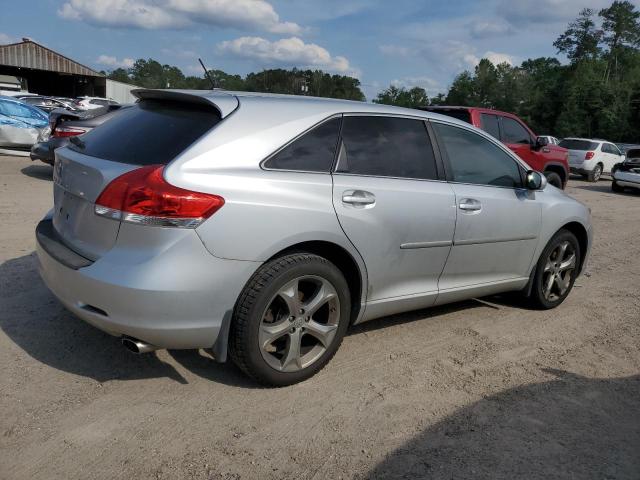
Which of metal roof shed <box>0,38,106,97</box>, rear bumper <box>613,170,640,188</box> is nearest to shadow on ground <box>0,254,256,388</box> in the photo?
rear bumper <box>613,170,640,188</box>

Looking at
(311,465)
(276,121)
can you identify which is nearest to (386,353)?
(311,465)

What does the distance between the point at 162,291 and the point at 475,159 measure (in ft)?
8.83

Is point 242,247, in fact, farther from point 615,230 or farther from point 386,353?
point 615,230

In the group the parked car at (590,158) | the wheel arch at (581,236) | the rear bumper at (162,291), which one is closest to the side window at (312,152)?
the rear bumper at (162,291)

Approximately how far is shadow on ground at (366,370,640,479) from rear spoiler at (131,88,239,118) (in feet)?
6.75

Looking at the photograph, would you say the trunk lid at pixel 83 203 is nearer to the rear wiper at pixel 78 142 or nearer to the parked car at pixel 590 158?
the rear wiper at pixel 78 142

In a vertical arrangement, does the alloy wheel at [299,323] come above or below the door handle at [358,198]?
below

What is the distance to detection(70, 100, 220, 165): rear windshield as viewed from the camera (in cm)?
316

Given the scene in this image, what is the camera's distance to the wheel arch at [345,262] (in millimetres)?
3350

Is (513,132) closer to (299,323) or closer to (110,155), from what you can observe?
(299,323)

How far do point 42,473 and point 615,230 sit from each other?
10.0m

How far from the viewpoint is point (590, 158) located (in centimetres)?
2181

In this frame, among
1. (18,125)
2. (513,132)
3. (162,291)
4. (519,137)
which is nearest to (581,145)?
(519,137)

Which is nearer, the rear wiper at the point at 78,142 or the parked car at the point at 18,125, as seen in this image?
the rear wiper at the point at 78,142
